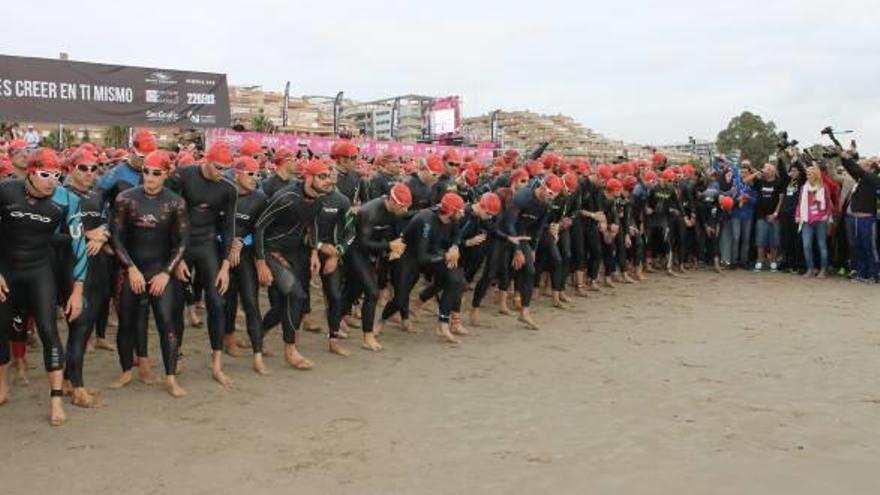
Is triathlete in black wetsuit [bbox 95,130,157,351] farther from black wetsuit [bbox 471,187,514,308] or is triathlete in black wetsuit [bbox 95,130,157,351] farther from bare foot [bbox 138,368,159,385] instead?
black wetsuit [bbox 471,187,514,308]

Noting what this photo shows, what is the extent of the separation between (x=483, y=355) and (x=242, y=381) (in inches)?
99.8

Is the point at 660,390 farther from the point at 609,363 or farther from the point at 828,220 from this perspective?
the point at 828,220

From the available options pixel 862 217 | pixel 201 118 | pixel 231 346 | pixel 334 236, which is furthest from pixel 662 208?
pixel 201 118

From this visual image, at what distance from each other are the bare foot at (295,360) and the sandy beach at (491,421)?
89 mm

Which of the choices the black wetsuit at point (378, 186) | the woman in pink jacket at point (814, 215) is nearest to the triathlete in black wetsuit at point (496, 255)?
the black wetsuit at point (378, 186)

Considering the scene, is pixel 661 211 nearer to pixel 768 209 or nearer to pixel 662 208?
pixel 662 208

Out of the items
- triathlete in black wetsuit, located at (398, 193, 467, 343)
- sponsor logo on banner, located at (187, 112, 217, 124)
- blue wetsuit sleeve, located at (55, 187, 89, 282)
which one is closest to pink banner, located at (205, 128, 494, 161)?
sponsor logo on banner, located at (187, 112, 217, 124)

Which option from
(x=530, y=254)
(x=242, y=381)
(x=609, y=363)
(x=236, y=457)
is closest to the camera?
(x=236, y=457)

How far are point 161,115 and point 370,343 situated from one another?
11.5 meters

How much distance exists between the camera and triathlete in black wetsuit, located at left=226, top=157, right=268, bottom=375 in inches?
277

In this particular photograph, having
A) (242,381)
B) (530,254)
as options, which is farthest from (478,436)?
(530,254)

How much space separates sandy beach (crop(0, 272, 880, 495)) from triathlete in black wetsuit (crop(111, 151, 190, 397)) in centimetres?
57

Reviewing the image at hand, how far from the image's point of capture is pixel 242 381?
6.80 m

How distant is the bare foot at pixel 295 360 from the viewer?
7289 millimetres
